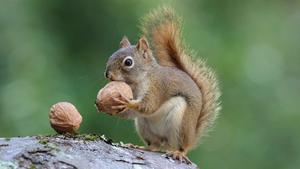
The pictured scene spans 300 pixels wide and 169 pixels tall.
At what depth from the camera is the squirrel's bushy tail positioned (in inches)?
77.4

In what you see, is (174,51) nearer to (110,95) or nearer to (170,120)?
(170,120)

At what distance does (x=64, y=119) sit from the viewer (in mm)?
1274

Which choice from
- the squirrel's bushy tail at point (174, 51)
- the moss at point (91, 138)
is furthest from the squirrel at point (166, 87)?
the moss at point (91, 138)

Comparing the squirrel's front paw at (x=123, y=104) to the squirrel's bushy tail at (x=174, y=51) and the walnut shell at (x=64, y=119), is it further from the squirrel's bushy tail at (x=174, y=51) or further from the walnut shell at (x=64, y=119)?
the squirrel's bushy tail at (x=174, y=51)

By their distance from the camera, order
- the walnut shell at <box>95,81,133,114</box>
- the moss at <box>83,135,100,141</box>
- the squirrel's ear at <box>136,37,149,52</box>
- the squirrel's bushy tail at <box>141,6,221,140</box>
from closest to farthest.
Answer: the moss at <box>83,135,100,141</box> → the walnut shell at <box>95,81,133,114</box> → the squirrel's ear at <box>136,37,149,52</box> → the squirrel's bushy tail at <box>141,6,221,140</box>

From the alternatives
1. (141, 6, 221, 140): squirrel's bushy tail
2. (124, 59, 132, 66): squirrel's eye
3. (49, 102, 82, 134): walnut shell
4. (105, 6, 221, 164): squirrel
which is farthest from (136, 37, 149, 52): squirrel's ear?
(49, 102, 82, 134): walnut shell

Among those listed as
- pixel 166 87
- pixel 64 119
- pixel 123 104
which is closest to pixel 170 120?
pixel 166 87

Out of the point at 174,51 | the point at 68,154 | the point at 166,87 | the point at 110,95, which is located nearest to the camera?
the point at 68,154

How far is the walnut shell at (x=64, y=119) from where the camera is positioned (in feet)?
4.18

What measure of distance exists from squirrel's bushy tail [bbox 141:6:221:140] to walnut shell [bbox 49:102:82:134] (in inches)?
35.1

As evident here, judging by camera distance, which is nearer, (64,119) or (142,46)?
(64,119)

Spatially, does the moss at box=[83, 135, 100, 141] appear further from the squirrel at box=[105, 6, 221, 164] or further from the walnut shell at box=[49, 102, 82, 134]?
the squirrel at box=[105, 6, 221, 164]

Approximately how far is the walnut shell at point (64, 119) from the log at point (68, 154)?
0.21 ft

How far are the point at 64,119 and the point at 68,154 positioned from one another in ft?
0.89
